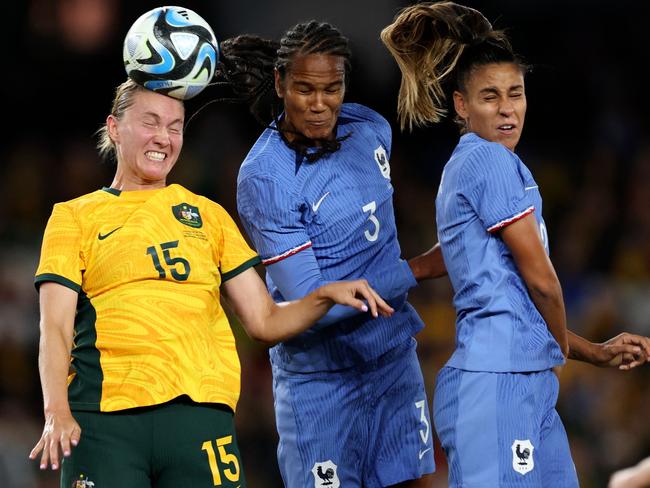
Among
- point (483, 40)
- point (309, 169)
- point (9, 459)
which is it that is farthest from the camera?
point (9, 459)

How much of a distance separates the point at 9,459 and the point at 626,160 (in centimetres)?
528

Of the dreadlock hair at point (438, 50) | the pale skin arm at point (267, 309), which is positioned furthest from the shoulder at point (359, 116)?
the pale skin arm at point (267, 309)

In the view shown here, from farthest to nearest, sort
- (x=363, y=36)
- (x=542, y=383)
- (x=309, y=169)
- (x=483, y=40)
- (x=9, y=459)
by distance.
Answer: (x=363, y=36), (x=9, y=459), (x=309, y=169), (x=483, y=40), (x=542, y=383)

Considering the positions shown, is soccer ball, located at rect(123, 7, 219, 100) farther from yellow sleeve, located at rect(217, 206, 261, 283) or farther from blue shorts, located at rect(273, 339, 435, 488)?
blue shorts, located at rect(273, 339, 435, 488)

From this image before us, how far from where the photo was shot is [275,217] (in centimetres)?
427

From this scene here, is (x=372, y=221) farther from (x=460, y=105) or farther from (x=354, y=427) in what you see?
(x=354, y=427)

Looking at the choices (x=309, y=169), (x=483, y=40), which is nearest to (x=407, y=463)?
(x=309, y=169)

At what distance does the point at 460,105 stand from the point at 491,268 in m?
0.63

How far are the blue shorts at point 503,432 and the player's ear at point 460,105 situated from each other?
89 centimetres

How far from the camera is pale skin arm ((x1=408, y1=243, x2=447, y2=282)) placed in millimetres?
4582

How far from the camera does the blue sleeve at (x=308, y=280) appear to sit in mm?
4227

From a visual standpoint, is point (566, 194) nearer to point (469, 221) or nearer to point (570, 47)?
point (570, 47)

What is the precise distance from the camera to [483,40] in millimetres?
4023

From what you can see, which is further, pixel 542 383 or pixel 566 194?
pixel 566 194
